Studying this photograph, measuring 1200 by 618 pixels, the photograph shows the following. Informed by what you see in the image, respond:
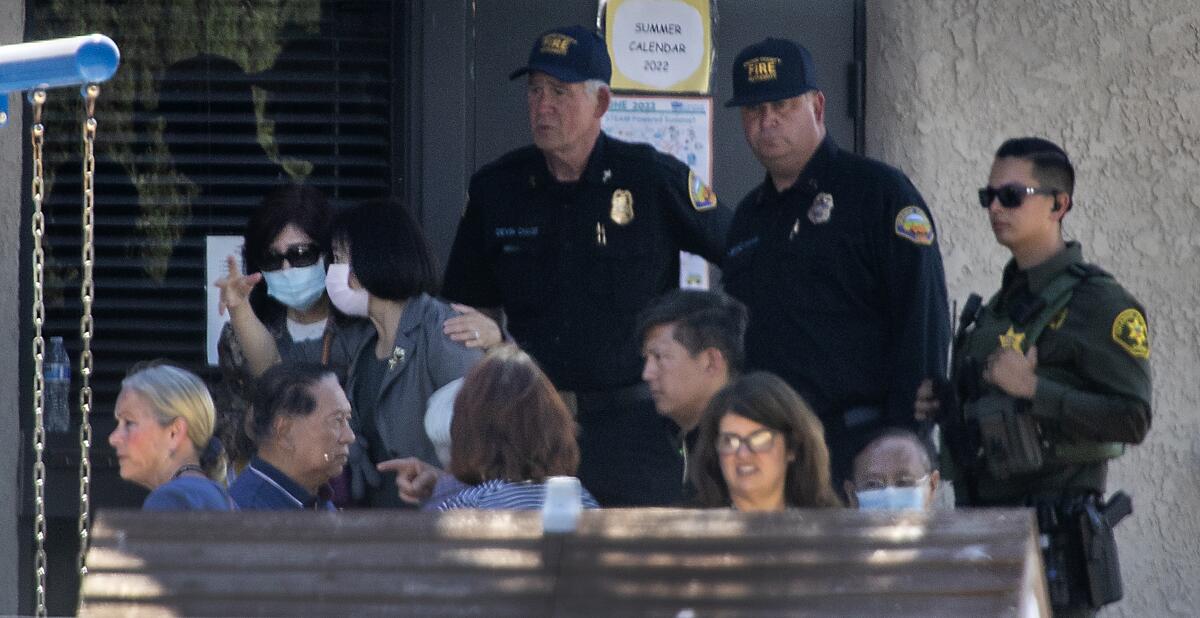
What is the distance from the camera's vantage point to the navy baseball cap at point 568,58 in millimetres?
5035

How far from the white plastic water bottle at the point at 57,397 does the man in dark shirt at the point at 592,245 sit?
1.45 meters

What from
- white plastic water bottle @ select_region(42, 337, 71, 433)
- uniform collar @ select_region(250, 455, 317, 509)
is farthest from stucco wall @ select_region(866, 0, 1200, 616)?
white plastic water bottle @ select_region(42, 337, 71, 433)

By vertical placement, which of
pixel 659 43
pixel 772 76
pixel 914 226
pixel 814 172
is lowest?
pixel 914 226

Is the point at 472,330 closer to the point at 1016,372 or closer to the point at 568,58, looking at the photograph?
the point at 568,58

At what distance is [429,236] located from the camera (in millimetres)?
5742

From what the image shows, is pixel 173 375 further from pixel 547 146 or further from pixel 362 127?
pixel 362 127

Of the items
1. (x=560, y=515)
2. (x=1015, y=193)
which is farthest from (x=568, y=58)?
(x=560, y=515)

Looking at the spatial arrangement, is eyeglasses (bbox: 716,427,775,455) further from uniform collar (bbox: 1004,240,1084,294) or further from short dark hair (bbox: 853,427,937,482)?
uniform collar (bbox: 1004,240,1084,294)

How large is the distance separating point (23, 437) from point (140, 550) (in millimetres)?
3829

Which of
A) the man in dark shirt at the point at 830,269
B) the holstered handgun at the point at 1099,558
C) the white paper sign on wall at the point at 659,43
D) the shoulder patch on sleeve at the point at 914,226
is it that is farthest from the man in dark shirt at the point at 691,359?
the white paper sign on wall at the point at 659,43

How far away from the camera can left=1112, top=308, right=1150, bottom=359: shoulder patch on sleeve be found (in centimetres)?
424

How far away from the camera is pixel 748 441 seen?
3785 millimetres

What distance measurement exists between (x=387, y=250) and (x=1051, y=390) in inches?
67.6

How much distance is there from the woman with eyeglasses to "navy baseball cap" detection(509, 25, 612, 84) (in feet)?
4.87
